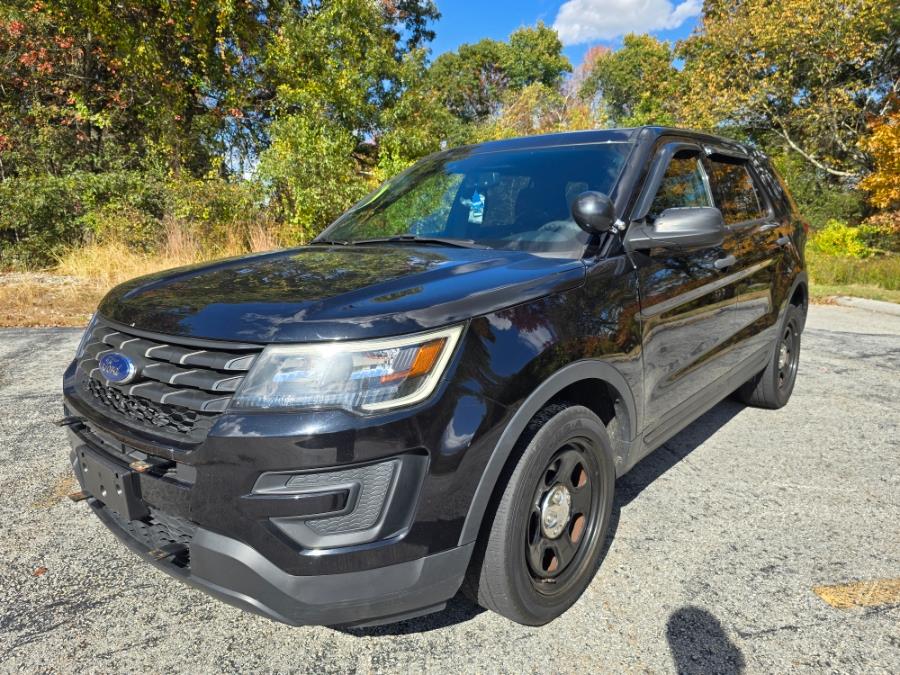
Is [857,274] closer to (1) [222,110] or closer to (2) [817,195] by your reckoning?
(2) [817,195]

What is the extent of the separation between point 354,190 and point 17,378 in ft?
20.3

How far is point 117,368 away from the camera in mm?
1813

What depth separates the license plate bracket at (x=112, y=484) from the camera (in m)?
1.72

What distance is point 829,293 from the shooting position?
1082 cm

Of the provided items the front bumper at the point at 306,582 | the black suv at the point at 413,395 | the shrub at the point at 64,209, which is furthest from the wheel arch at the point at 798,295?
the shrub at the point at 64,209

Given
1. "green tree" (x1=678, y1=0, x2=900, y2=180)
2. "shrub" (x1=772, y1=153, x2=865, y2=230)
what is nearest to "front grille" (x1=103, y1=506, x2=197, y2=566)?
"green tree" (x1=678, y1=0, x2=900, y2=180)

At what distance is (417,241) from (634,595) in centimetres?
169

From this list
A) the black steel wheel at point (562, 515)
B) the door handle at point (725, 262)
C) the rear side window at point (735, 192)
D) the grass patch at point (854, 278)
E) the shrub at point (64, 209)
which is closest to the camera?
the black steel wheel at point (562, 515)

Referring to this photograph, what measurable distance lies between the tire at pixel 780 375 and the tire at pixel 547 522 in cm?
241

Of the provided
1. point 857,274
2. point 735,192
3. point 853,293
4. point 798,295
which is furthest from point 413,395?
point 857,274

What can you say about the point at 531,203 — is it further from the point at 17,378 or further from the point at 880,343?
the point at 880,343

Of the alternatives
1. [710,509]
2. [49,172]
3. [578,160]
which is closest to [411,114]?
[49,172]

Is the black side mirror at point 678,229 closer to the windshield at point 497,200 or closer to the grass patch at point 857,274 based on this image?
the windshield at point 497,200

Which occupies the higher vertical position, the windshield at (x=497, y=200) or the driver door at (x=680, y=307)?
the windshield at (x=497, y=200)
